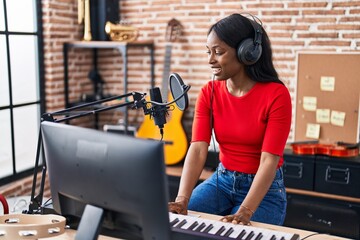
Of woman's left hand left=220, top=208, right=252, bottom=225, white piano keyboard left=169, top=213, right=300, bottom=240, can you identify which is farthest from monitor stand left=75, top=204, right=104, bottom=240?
woman's left hand left=220, top=208, right=252, bottom=225

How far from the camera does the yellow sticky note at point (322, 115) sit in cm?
334

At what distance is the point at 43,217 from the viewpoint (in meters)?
1.51

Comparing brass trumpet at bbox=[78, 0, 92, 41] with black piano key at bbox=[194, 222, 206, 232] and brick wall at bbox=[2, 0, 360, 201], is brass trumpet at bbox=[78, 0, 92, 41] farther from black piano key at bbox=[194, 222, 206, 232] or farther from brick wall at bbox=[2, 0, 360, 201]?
black piano key at bbox=[194, 222, 206, 232]

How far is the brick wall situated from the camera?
328cm

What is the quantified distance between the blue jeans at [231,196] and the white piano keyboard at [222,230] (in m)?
0.40

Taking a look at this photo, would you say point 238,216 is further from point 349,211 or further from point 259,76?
point 349,211

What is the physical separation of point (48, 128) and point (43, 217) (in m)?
0.36

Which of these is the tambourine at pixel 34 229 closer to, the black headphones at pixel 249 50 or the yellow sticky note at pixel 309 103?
the black headphones at pixel 249 50

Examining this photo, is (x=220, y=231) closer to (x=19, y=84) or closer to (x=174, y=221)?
(x=174, y=221)

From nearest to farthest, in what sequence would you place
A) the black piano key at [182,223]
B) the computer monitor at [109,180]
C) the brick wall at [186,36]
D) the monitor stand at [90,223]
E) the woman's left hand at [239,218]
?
the computer monitor at [109,180], the monitor stand at [90,223], the black piano key at [182,223], the woman's left hand at [239,218], the brick wall at [186,36]

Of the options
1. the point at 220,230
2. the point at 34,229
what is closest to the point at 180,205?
the point at 220,230

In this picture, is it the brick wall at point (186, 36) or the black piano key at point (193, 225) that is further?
the brick wall at point (186, 36)

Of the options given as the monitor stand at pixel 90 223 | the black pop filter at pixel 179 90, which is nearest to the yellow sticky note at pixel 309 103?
the black pop filter at pixel 179 90

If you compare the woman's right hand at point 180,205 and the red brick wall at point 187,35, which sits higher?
the red brick wall at point 187,35
